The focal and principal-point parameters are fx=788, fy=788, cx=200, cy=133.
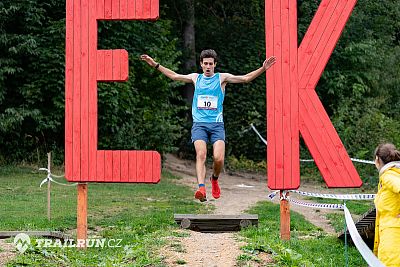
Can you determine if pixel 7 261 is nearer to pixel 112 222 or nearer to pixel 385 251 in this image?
pixel 385 251

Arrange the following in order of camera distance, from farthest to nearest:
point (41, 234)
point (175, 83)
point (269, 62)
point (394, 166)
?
point (175, 83) → point (41, 234) → point (269, 62) → point (394, 166)

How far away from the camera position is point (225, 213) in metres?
14.7

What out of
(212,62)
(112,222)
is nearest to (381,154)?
(212,62)

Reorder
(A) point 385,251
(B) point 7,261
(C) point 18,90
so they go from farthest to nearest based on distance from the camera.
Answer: (C) point 18,90 < (B) point 7,261 < (A) point 385,251

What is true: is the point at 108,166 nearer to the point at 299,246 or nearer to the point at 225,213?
the point at 299,246

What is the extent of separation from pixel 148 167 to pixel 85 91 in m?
1.27

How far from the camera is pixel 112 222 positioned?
12906mm

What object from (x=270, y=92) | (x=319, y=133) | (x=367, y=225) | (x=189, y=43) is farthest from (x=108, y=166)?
(x=189, y=43)

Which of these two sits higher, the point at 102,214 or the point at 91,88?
the point at 91,88

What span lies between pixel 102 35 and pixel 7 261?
15.3 metres

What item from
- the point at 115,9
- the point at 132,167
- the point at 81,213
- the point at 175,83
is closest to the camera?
the point at 132,167

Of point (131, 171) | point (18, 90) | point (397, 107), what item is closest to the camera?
point (131, 171)

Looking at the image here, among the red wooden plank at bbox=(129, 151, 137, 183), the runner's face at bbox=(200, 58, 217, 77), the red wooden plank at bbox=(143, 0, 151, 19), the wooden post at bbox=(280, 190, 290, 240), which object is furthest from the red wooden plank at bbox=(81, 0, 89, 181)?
the wooden post at bbox=(280, 190, 290, 240)

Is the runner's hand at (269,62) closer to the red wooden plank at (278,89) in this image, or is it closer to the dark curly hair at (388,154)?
the red wooden plank at (278,89)
